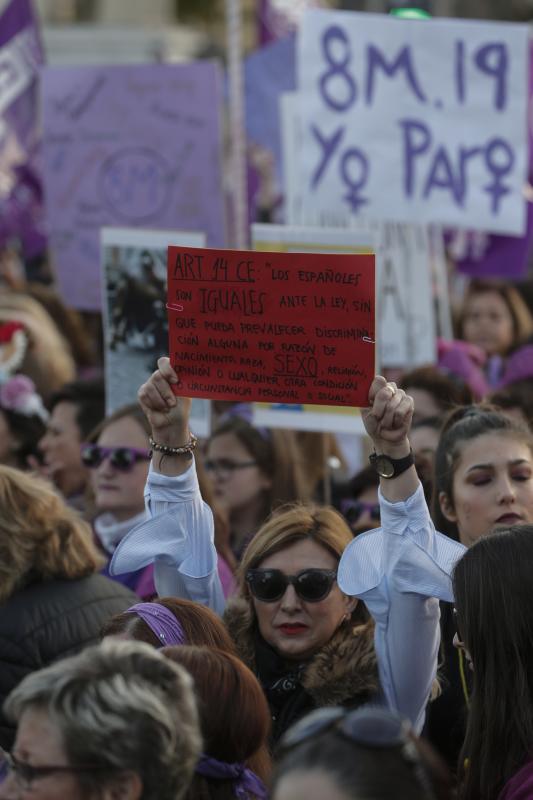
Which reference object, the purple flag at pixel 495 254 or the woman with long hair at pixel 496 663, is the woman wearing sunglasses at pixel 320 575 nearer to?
the woman with long hair at pixel 496 663

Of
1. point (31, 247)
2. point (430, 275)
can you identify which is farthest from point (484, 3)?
point (430, 275)

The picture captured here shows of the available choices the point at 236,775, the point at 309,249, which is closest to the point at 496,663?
the point at 236,775

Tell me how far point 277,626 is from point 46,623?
0.59 meters

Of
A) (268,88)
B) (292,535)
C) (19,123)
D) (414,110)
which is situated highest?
(268,88)

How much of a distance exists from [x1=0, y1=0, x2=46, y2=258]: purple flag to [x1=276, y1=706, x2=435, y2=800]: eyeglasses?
6348 mm

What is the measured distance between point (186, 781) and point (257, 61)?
253 inches

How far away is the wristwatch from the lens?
2.94 m

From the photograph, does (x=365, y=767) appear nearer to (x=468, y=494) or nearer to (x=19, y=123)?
(x=468, y=494)

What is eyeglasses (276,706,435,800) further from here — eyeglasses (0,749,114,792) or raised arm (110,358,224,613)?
raised arm (110,358,224,613)

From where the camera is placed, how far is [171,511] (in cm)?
329

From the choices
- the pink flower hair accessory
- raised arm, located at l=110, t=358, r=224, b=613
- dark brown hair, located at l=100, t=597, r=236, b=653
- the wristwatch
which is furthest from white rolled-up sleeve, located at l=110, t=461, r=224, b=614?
the pink flower hair accessory

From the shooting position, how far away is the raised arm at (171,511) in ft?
10.6

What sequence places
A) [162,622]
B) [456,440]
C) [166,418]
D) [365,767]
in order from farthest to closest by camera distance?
1. [456,440]
2. [166,418]
3. [162,622]
4. [365,767]

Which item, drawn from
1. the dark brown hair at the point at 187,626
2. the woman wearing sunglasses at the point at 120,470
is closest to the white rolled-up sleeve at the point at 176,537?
the dark brown hair at the point at 187,626
